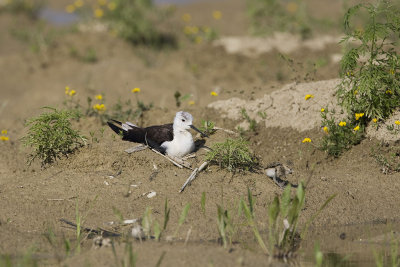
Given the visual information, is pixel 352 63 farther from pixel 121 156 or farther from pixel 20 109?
pixel 20 109

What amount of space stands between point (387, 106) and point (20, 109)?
6.97 meters

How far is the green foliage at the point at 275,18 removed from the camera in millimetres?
13945

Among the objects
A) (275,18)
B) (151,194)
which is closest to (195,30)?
(275,18)

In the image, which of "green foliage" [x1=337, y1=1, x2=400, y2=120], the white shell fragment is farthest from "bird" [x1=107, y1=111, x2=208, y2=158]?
"green foliage" [x1=337, y1=1, x2=400, y2=120]

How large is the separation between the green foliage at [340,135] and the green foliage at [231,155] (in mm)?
1191

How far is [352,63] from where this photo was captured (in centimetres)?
729

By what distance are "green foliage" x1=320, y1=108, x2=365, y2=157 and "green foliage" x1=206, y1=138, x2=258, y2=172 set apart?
119cm

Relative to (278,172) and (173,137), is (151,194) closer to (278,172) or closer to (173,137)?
(173,137)

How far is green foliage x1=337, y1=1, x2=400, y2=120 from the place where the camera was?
716 centimetres

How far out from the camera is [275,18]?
14.3 metres

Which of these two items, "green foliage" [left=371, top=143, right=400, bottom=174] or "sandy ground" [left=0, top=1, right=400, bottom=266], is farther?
"green foliage" [left=371, top=143, right=400, bottom=174]

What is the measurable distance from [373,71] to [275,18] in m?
7.18

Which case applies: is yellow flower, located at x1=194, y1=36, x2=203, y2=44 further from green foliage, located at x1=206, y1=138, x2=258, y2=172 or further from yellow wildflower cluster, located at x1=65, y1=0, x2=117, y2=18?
green foliage, located at x1=206, y1=138, x2=258, y2=172

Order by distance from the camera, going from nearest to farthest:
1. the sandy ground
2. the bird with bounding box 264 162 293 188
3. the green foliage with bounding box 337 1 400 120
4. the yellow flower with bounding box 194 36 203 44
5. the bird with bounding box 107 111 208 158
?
the sandy ground → the bird with bounding box 264 162 293 188 → the green foliage with bounding box 337 1 400 120 → the bird with bounding box 107 111 208 158 → the yellow flower with bounding box 194 36 203 44
